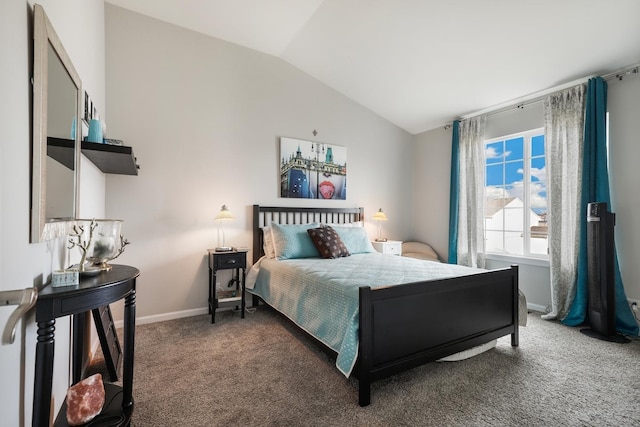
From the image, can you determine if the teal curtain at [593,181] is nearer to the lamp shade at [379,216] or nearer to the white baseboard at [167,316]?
the lamp shade at [379,216]

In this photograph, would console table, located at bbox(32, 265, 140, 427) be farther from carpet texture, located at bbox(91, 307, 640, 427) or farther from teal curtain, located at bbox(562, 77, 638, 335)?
teal curtain, located at bbox(562, 77, 638, 335)

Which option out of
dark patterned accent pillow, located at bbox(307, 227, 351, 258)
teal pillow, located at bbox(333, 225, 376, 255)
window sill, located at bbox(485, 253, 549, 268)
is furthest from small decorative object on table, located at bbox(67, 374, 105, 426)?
window sill, located at bbox(485, 253, 549, 268)

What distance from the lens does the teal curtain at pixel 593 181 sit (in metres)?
2.81

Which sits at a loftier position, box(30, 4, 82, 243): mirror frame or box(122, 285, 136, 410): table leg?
box(30, 4, 82, 243): mirror frame

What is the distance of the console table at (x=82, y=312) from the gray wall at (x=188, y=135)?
1592 mm

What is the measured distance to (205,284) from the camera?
11.1ft

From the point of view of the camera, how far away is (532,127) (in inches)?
140

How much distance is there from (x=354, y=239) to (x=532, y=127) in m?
2.55

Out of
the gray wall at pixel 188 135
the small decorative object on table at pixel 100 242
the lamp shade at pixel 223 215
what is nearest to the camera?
the small decorative object on table at pixel 100 242

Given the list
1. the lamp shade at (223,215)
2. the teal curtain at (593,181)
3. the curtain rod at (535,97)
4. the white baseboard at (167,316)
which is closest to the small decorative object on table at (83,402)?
the white baseboard at (167,316)

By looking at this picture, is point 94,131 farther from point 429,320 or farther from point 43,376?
point 429,320

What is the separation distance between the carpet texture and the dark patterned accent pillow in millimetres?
943

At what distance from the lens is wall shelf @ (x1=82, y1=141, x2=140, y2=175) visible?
6.35 ft

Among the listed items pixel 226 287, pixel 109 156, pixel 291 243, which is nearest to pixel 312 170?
pixel 291 243
